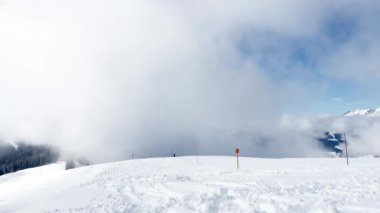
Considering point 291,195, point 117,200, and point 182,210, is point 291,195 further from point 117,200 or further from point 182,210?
point 117,200

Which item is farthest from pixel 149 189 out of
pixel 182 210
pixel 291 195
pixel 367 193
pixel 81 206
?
pixel 367 193

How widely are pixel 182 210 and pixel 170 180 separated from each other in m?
7.80

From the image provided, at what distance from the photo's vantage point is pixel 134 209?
11.3 metres

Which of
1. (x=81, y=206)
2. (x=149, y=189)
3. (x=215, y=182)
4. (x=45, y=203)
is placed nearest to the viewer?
(x=81, y=206)

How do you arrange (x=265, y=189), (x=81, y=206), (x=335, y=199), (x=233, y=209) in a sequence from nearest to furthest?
(x=233, y=209) → (x=335, y=199) → (x=81, y=206) → (x=265, y=189)

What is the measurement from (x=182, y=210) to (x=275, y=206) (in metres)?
3.14

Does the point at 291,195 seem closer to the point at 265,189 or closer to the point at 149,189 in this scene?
the point at 265,189

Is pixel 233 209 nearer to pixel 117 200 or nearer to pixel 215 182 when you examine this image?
pixel 117 200

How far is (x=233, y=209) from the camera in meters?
10.6

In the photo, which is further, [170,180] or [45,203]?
[170,180]

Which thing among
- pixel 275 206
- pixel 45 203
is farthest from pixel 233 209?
pixel 45 203

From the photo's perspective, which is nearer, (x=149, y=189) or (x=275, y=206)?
(x=275, y=206)

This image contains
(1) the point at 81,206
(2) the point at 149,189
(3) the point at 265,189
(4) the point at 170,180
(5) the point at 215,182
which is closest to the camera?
(1) the point at 81,206

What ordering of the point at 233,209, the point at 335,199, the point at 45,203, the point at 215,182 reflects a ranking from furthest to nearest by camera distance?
1. the point at 215,182
2. the point at 45,203
3. the point at 335,199
4. the point at 233,209
